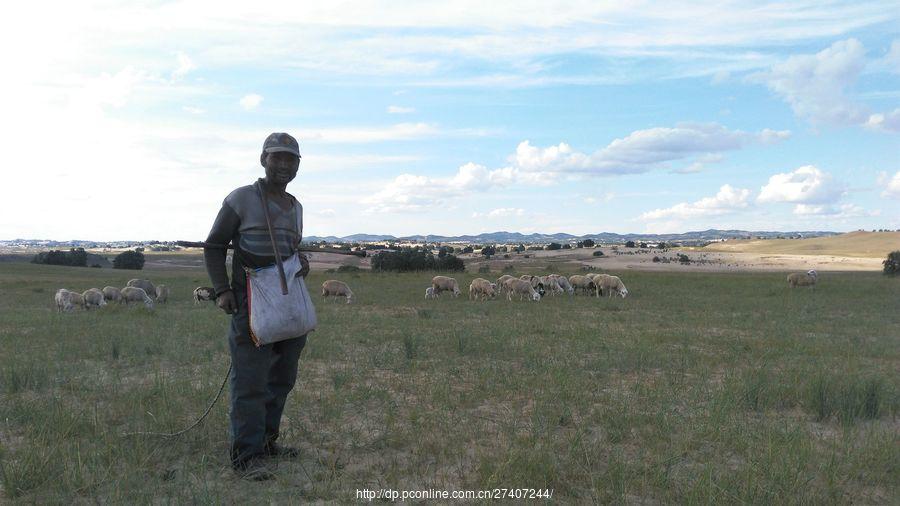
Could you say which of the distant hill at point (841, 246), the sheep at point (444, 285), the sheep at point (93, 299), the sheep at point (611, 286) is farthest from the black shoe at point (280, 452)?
the distant hill at point (841, 246)

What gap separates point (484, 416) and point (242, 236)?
9.80 ft

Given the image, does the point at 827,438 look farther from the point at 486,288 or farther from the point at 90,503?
the point at 486,288

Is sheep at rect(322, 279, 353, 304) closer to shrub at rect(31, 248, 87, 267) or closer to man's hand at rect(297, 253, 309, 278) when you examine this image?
man's hand at rect(297, 253, 309, 278)

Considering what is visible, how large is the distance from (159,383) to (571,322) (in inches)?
401

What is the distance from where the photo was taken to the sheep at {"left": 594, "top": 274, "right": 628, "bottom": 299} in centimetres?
2518

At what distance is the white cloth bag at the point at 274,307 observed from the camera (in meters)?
4.18

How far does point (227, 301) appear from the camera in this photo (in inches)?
169

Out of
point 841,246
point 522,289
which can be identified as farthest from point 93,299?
point 841,246

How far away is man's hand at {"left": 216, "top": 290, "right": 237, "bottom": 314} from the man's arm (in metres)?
0.03

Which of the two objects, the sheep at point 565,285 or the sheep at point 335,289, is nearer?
the sheep at point 335,289

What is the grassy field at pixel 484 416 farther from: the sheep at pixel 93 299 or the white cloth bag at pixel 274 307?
the sheep at pixel 93 299

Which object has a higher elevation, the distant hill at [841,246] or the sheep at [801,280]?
the distant hill at [841,246]

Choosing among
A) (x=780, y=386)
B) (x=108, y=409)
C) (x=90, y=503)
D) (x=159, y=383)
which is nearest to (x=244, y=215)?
(x=90, y=503)

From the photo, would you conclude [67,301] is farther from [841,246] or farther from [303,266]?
[841,246]
